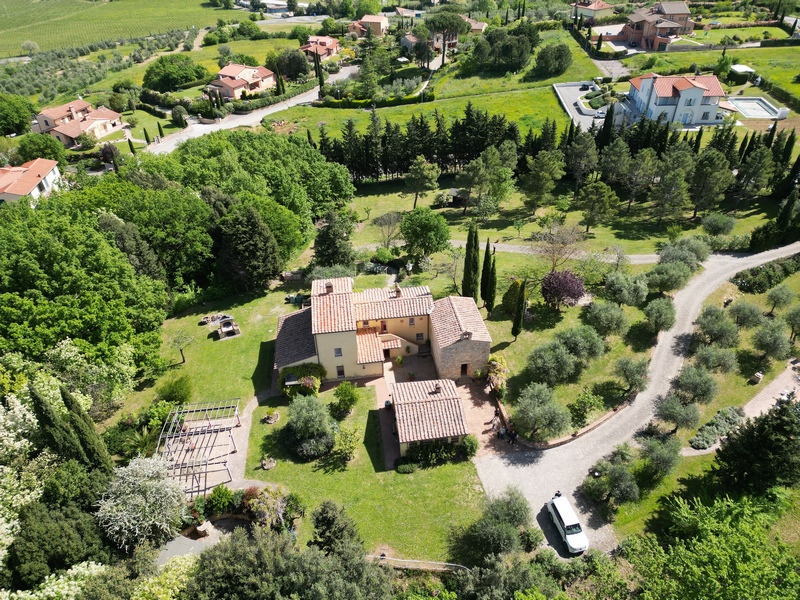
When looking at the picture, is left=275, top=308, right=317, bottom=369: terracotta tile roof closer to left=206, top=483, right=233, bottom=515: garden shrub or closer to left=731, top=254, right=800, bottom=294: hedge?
left=206, top=483, right=233, bottom=515: garden shrub

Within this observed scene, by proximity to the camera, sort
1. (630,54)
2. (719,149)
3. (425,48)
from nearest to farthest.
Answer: (719,149)
(630,54)
(425,48)

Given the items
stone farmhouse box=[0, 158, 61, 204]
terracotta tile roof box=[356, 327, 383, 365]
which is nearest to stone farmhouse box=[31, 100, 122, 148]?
stone farmhouse box=[0, 158, 61, 204]

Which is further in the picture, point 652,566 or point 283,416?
point 283,416

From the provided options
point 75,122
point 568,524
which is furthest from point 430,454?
point 75,122

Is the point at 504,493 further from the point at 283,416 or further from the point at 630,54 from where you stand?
the point at 630,54

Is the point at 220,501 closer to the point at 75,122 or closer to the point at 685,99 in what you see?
the point at 685,99

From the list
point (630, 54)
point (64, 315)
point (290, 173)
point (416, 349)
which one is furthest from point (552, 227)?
point (630, 54)

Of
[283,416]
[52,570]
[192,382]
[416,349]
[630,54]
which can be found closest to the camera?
[52,570]
